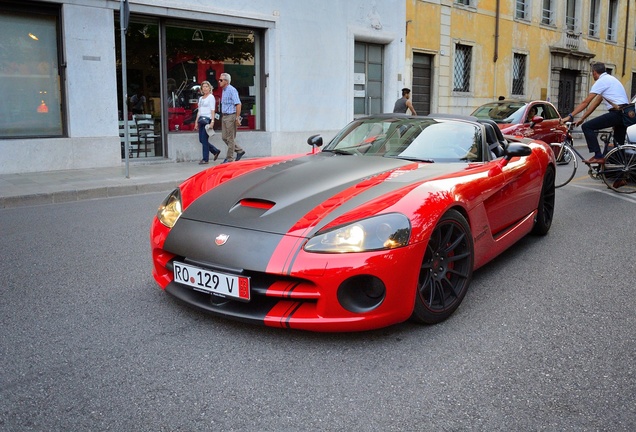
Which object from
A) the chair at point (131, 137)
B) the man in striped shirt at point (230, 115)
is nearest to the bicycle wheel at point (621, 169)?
the man in striped shirt at point (230, 115)

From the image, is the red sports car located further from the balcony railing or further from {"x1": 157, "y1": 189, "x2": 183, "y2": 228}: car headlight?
the balcony railing

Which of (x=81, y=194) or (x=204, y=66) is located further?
(x=204, y=66)

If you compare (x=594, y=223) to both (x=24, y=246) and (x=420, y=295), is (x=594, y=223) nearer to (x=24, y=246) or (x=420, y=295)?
Answer: (x=420, y=295)

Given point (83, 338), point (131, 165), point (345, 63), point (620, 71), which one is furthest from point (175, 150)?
point (620, 71)

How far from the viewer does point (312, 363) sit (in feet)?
9.93

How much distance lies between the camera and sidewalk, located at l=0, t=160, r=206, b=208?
8.66m

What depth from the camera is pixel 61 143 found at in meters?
11.6

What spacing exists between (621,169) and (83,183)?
8177mm

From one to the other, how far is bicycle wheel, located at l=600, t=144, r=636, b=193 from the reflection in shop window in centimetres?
883

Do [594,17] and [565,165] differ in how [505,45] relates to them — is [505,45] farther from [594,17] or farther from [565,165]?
[565,165]

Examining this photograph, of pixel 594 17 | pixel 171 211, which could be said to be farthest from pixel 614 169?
pixel 594 17

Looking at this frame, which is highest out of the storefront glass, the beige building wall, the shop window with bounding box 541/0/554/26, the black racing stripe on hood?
the shop window with bounding box 541/0/554/26

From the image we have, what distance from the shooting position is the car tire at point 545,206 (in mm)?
5781

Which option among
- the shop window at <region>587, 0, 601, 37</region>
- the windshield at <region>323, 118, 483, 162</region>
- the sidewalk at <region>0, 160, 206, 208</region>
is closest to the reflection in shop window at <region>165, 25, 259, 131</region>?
the sidewalk at <region>0, 160, 206, 208</region>
